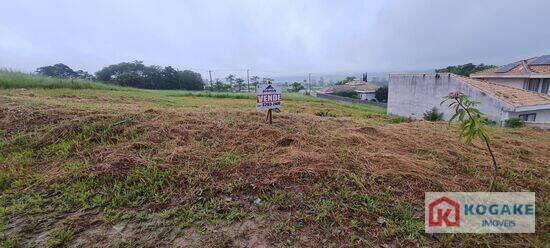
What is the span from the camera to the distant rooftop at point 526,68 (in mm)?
14594

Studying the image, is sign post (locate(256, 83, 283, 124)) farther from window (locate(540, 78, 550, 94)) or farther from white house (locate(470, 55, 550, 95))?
window (locate(540, 78, 550, 94))

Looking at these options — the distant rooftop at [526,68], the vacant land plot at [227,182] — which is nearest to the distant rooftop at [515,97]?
the distant rooftop at [526,68]

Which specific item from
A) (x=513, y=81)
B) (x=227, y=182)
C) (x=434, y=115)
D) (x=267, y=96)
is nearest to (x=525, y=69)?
(x=513, y=81)

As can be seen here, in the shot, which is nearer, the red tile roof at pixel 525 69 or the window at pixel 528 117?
the window at pixel 528 117

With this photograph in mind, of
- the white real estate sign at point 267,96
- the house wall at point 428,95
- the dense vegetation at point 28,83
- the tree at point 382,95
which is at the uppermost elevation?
the dense vegetation at point 28,83

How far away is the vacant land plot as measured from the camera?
1.83 meters

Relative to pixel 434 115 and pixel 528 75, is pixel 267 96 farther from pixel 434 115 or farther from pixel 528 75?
pixel 528 75

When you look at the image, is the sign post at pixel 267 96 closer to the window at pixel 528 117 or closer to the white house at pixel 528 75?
the window at pixel 528 117

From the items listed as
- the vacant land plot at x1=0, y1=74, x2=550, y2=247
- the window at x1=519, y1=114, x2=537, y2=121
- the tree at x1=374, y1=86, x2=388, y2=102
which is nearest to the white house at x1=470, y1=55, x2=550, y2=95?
the window at x1=519, y1=114, x2=537, y2=121

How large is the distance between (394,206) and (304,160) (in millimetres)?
995

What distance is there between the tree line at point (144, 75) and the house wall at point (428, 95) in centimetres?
2531

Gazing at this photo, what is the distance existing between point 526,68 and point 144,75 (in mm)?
34299

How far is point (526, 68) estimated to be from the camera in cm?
1524

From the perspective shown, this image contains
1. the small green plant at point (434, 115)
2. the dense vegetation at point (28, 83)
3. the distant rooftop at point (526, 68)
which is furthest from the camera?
the distant rooftop at point (526, 68)
